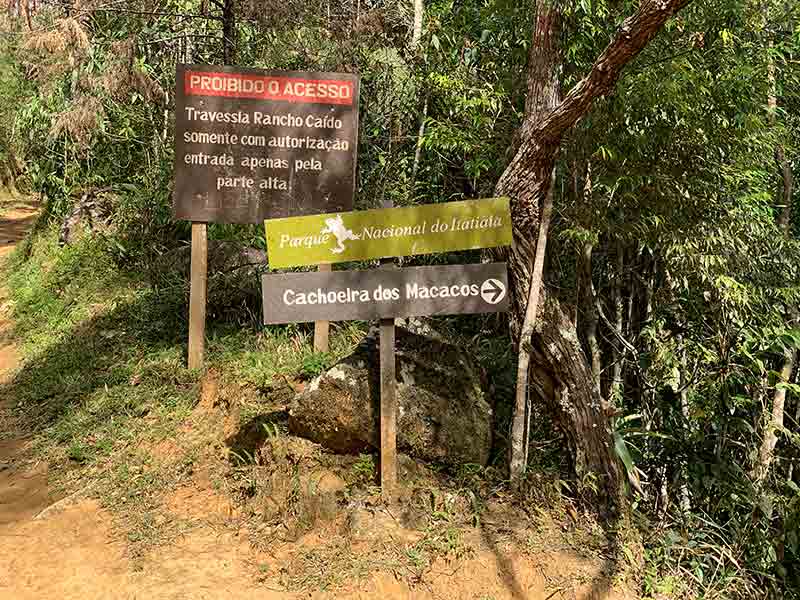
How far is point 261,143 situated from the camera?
5.62 metres

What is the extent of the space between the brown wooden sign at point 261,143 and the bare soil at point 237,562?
8.02 feet

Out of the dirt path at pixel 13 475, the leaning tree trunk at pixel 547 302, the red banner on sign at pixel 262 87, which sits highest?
the red banner on sign at pixel 262 87

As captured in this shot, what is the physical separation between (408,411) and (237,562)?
56.3 inches

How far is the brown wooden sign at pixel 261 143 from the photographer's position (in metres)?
5.49

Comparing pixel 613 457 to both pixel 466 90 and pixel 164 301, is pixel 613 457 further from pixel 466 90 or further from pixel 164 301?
pixel 164 301

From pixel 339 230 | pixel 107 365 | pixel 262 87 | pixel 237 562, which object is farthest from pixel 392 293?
Result: pixel 107 365

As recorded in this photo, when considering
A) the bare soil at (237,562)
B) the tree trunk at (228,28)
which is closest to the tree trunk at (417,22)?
the tree trunk at (228,28)

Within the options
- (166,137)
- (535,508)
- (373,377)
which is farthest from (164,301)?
(535,508)

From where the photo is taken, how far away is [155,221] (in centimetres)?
915

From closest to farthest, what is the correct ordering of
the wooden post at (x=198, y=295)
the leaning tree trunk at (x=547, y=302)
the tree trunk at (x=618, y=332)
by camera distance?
the leaning tree trunk at (x=547, y=302), the tree trunk at (x=618, y=332), the wooden post at (x=198, y=295)

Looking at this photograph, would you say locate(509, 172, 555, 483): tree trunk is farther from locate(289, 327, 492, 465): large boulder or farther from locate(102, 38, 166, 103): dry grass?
locate(102, 38, 166, 103): dry grass

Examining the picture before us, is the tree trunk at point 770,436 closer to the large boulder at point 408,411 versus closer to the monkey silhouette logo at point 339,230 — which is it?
the large boulder at point 408,411

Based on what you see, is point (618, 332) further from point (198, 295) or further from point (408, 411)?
point (198, 295)

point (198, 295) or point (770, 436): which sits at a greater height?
point (198, 295)
